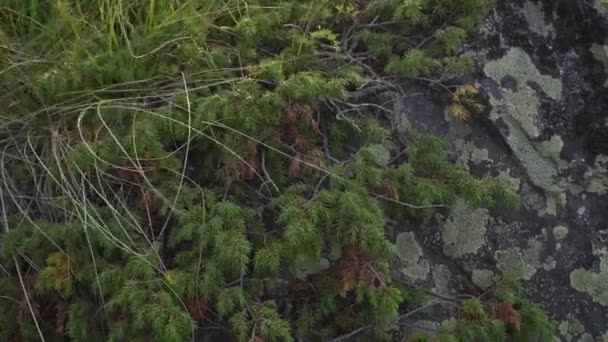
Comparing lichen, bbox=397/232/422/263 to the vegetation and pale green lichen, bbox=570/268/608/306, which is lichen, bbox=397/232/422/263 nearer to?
the vegetation

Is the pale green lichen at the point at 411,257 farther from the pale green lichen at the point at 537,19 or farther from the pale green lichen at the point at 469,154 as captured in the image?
the pale green lichen at the point at 537,19

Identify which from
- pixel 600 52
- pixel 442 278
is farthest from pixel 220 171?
pixel 600 52

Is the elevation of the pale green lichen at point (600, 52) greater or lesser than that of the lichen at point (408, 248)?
greater

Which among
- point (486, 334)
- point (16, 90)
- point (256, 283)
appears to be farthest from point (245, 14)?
point (486, 334)

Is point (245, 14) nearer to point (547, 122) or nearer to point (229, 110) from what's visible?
point (229, 110)

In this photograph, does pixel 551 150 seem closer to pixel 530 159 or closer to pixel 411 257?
pixel 530 159

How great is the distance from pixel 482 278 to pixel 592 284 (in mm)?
326

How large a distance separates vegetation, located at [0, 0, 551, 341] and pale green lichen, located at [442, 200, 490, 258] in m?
0.07

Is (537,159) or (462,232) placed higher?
(537,159)

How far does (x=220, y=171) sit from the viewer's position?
99.0 inches

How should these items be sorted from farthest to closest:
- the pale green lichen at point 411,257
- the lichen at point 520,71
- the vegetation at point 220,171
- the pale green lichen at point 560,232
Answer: the lichen at point 520,71, the pale green lichen at point 560,232, the pale green lichen at point 411,257, the vegetation at point 220,171

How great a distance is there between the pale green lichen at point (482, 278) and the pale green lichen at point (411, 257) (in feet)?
0.45

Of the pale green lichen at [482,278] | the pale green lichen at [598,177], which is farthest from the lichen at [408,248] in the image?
the pale green lichen at [598,177]

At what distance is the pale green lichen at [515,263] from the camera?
2.64 metres
